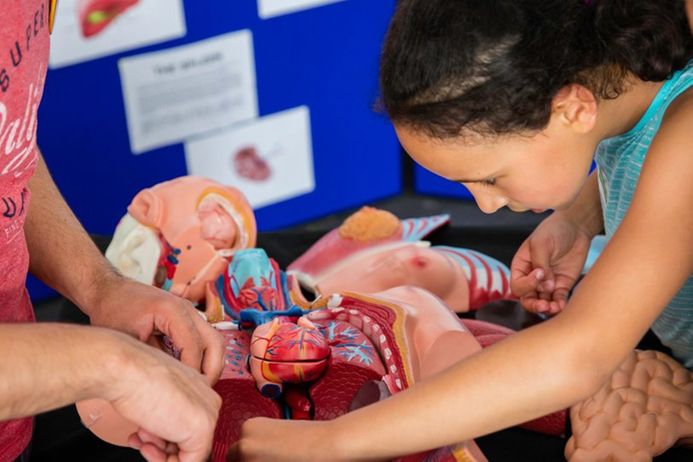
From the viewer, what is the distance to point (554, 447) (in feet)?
3.91

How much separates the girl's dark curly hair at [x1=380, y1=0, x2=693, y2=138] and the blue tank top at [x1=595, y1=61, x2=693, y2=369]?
5 centimetres

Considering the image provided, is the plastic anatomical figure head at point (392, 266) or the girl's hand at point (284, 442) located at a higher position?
the girl's hand at point (284, 442)

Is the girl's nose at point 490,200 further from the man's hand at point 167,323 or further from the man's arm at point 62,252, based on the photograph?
the man's arm at point 62,252

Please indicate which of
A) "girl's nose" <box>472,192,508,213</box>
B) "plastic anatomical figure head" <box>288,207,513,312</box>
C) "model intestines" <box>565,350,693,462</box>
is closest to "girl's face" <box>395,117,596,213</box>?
"girl's nose" <box>472,192,508,213</box>

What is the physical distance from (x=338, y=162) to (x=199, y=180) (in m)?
1.14

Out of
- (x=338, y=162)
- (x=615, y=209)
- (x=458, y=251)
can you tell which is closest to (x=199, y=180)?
(x=458, y=251)

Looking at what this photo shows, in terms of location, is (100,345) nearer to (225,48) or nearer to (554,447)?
(554,447)

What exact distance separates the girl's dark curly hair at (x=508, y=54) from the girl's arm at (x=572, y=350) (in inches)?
4.4

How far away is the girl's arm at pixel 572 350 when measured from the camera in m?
0.89

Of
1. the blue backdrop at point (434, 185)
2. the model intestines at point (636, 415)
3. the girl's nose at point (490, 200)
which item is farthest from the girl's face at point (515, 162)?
the blue backdrop at point (434, 185)

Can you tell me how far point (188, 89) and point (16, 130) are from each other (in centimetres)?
146

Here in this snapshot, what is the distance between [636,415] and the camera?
1.12m

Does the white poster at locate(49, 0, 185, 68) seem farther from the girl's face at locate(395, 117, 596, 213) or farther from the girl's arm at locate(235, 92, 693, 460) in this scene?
the girl's arm at locate(235, 92, 693, 460)

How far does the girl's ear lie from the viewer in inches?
38.3
